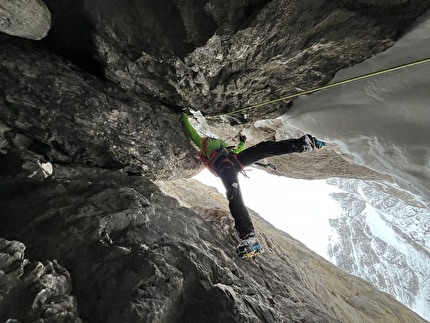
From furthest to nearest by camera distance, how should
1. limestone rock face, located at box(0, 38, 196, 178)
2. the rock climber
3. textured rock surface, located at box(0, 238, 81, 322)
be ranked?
the rock climber → limestone rock face, located at box(0, 38, 196, 178) → textured rock surface, located at box(0, 238, 81, 322)

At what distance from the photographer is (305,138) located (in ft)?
17.5

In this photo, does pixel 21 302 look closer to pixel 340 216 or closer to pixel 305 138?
pixel 305 138

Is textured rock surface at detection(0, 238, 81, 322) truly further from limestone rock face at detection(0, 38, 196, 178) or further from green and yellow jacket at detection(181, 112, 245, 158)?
green and yellow jacket at detection(181, 112, 245, 158)

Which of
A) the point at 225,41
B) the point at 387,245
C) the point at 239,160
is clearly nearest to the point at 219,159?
the point at 239,160

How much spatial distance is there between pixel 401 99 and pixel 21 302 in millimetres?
4965

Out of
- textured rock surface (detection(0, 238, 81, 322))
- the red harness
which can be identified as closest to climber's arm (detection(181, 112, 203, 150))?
the red harness

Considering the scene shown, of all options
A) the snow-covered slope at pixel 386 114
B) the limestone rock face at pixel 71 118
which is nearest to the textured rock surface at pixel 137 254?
the limestone rock face at pixel 71 118

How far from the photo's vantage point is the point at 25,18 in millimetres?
3803

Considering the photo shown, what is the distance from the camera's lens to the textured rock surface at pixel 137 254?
133 inches

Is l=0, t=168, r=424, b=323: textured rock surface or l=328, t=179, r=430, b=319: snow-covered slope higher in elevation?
l=328, t=179, r=430, b=319: snow-covered slope

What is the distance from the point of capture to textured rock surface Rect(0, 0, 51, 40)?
11.6ft

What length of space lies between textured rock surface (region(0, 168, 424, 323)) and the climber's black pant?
56 cm

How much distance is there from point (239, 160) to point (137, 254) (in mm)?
2871

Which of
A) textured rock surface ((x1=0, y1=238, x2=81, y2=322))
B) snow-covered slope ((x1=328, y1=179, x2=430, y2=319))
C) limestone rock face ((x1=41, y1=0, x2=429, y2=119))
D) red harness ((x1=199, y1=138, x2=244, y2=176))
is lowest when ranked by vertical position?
textured rock surface ((x1=0, y1=238, x2=81, y2=322))
